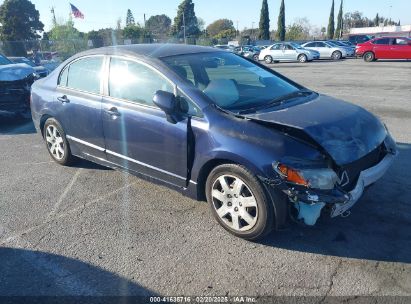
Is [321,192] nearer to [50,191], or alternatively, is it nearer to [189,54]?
[189,54]

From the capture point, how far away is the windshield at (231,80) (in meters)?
3.90

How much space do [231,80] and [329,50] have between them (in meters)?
27.8

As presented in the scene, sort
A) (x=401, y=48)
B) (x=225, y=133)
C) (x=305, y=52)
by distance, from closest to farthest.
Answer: (x=225, y=133) < (x=401, y=48) < (x=305, y=52)

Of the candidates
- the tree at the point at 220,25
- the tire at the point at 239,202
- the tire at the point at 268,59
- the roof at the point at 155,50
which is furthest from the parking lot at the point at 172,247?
the tree at the point at 220,25

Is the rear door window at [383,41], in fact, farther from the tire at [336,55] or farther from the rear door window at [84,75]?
the rear door window at [84,75]

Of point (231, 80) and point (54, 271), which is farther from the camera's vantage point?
point (231, 80)

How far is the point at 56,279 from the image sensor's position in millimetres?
3055

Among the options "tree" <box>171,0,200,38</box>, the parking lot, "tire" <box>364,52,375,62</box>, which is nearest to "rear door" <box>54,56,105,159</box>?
the parking lot

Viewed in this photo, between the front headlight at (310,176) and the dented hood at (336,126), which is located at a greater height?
the dented hood at (336,126)

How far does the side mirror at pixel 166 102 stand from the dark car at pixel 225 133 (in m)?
0.01

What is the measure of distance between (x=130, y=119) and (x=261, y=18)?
210 feet

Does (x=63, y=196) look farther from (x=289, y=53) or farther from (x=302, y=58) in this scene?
(x=289, y=53)

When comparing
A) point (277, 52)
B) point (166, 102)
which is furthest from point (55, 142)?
A: point (277, 52)

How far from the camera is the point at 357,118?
375cm
